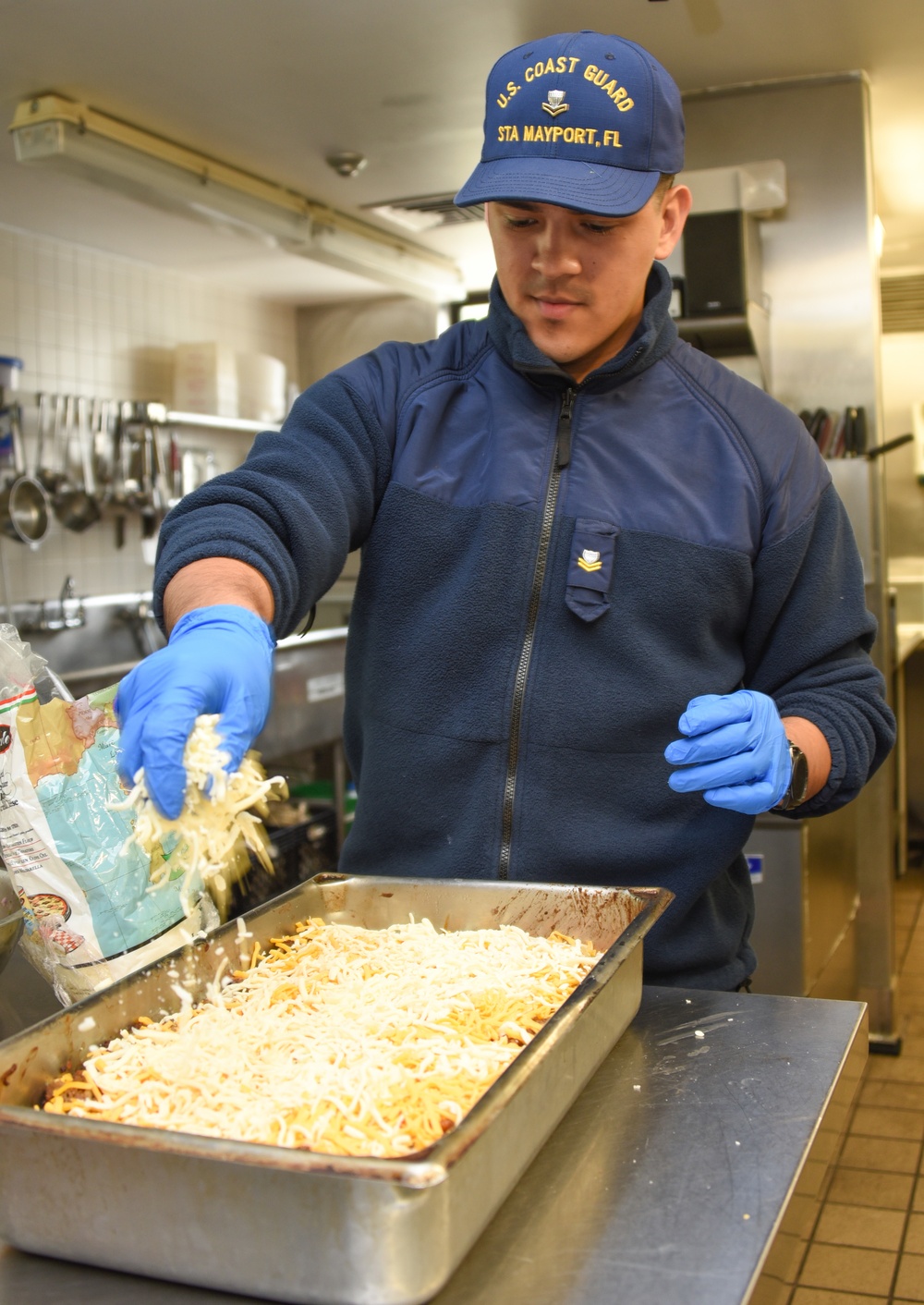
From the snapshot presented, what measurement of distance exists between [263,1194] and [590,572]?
0.86 metres

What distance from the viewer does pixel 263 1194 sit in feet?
2.47

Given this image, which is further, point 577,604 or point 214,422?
point 214,422

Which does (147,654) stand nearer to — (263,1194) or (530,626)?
(530,626)

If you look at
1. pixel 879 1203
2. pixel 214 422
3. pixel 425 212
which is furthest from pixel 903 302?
pixel 879 1203

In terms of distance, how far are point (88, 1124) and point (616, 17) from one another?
3181 mm

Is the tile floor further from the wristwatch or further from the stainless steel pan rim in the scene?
the stainless steel pan rim

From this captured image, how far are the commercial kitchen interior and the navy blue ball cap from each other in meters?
1.16

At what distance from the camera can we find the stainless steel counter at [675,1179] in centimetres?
83

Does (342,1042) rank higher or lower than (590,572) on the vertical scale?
lower

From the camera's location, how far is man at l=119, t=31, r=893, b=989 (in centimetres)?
142

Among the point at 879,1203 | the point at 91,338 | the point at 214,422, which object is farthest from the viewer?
the point at 214,422

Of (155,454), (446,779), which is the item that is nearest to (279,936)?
(446,779)

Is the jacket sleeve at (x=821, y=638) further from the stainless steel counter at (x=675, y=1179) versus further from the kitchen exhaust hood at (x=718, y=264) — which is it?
the kitchen exhaust hood at (x=718, y=264)

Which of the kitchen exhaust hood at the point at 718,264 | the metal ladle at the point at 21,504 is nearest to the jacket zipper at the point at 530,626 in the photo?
the kitchen exhaust hood at the point at 718,264
